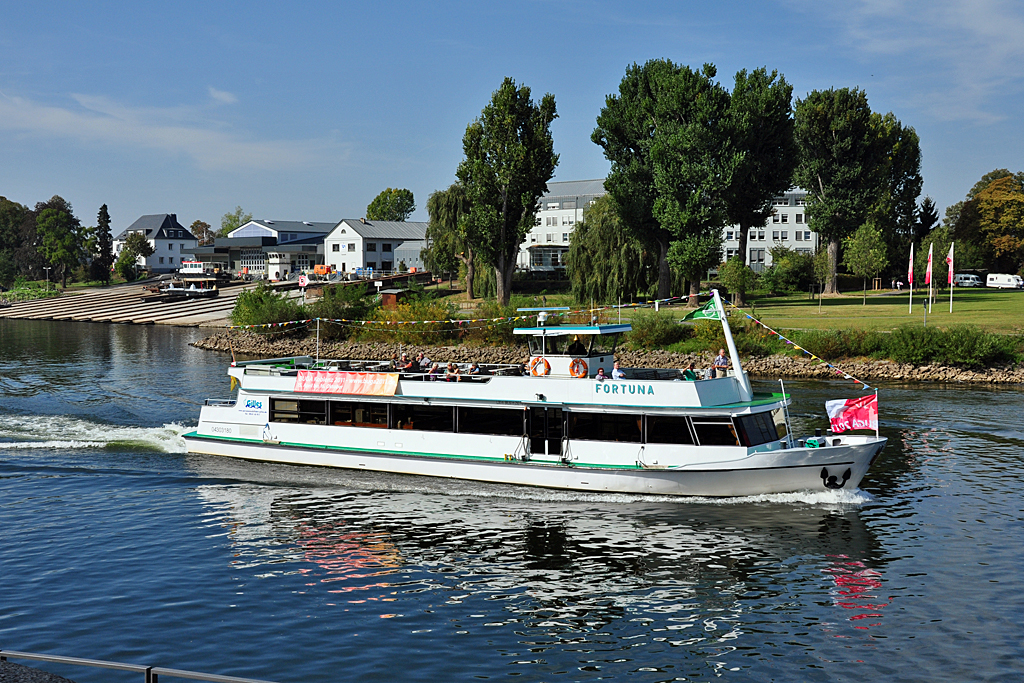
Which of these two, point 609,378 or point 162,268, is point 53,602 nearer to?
point 609,378

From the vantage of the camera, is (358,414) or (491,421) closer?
(491,421)

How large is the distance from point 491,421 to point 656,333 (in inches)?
1275

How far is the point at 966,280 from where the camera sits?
107 metres

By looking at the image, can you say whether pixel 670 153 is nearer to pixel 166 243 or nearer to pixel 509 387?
pixel 509 387

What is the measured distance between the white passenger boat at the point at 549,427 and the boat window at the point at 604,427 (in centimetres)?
3

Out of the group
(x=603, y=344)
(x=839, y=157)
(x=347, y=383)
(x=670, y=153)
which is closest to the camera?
(x=603, y=344)

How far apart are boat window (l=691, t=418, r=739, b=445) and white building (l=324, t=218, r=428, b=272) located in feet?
333

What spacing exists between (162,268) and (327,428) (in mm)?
148280

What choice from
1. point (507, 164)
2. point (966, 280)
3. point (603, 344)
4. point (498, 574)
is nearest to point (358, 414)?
point (603, 344)

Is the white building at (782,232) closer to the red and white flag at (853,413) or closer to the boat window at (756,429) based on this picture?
the red and white flag at (853,413)

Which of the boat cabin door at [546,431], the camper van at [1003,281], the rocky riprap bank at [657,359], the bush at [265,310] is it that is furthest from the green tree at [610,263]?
the camper van at [1003,281]

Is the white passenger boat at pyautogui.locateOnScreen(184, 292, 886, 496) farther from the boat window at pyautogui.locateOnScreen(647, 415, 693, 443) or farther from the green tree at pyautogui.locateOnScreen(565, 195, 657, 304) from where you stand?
the green tree at pyautogui.locateOnScreen(565, 195, 657, 304)

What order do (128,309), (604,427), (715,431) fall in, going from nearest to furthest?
(715,431) → (604,427) → (128,309)

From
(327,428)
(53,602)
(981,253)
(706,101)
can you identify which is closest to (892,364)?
Result: (706,101)
